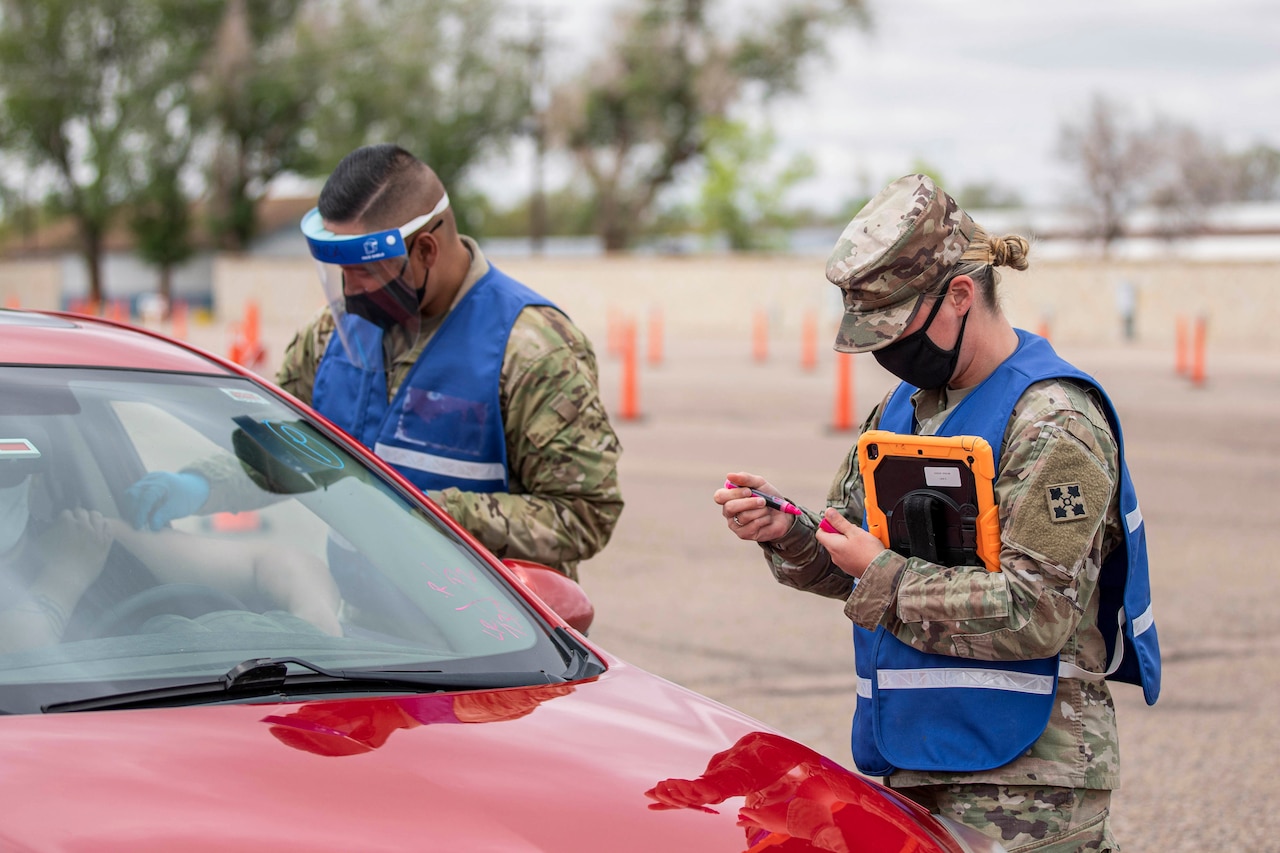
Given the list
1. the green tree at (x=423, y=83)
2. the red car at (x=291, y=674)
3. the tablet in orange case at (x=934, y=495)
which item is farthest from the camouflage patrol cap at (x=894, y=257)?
the green tree at (x=423, y=83)

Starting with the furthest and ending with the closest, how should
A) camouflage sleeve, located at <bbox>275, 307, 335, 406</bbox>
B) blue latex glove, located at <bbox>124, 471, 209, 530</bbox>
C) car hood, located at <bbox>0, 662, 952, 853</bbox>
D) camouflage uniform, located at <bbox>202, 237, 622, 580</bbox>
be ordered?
camouflage sleeve, located at <bbox>275, 307, 335, 406</bbox>, camouflage uniform, located at <bbox>202, 237, 622, 580</bbox>, blue latex glove, located at <bbox>124, 471, 209, 530</bbox>, car hood, located at <bbox>0, 662, 952, 853</bbox>

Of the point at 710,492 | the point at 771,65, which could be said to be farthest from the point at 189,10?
the point at 710,492

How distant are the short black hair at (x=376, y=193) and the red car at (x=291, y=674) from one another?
594mm

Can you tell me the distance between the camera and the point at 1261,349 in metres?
31.1

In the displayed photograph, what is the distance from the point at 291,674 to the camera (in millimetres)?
2275

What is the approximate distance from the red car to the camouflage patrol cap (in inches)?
30.2

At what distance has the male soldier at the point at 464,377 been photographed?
3426mm

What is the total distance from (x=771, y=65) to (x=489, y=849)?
5302cm

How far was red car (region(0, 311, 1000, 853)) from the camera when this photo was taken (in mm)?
1872

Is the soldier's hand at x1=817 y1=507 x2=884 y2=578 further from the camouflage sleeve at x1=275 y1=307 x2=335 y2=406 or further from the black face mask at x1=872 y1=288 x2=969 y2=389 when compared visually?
the camouflage sleeve at x1=275 y1=307 x2=335 y2=406

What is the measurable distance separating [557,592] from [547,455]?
0.57 meters

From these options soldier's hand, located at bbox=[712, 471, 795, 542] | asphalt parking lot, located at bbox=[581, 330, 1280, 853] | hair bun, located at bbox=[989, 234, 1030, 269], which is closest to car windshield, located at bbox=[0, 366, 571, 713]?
soldier's hand, located at bbox=[712, 471, 795, 542]

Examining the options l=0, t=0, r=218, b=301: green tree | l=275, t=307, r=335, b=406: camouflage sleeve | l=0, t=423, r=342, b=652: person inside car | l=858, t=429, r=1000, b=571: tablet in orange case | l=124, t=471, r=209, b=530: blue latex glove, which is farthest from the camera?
l=0, t=0, r=218, b=301: green tree

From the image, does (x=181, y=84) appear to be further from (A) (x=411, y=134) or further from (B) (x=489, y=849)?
(B) (x=489, y=849)
